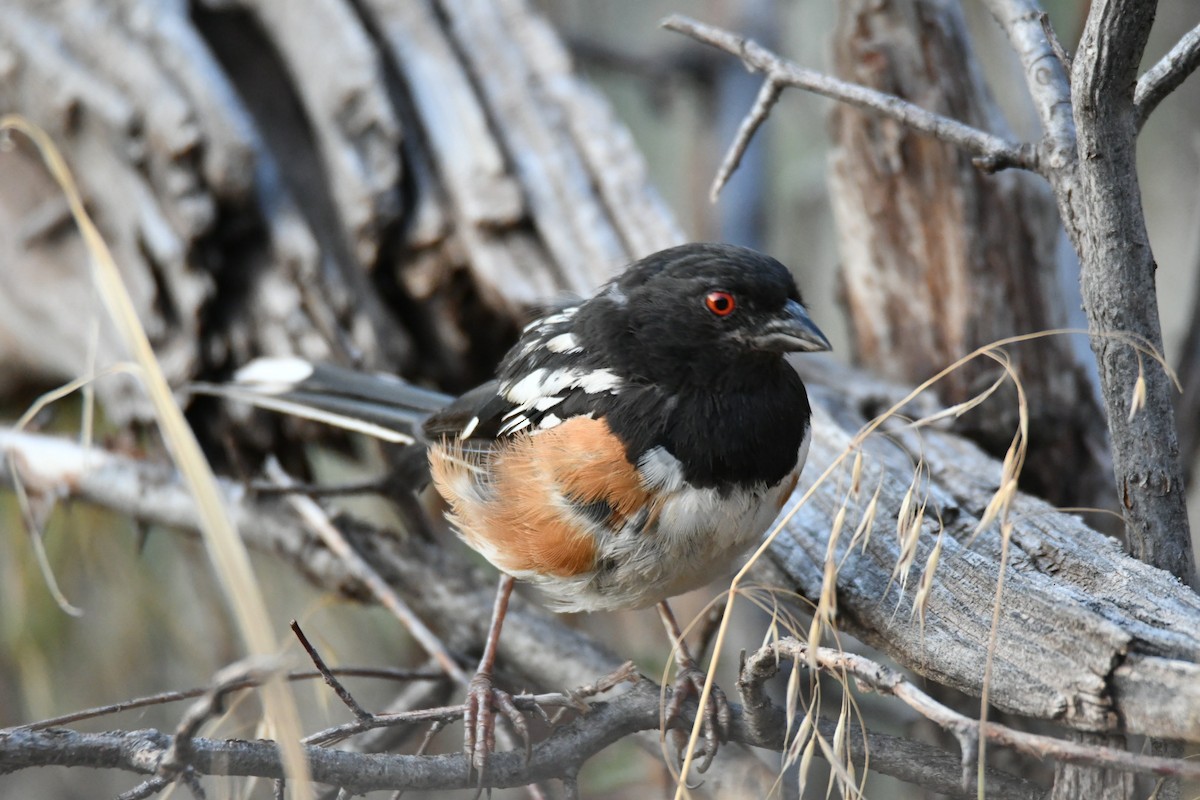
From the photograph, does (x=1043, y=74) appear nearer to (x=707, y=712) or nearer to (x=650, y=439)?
(x=650, y=439)

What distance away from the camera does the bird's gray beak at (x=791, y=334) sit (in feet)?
5.03

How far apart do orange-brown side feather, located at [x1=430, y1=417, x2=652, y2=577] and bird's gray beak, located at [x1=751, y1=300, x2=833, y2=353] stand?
281mm

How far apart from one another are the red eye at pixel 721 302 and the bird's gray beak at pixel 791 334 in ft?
0.18

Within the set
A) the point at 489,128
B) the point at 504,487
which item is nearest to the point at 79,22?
the point at 489,128

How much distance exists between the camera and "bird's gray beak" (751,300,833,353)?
1533 mm

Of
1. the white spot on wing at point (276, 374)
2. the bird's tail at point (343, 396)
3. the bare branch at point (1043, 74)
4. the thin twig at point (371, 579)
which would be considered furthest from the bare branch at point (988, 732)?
the white spot on wing at point (276, 374)

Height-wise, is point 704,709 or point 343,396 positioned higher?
point 343,396

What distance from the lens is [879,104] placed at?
143cm

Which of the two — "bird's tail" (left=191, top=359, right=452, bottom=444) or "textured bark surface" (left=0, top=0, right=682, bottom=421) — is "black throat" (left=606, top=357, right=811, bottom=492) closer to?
"bird's tail" (left=191, top=359, right=452, bottom=444)

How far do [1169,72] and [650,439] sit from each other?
80 centimetres

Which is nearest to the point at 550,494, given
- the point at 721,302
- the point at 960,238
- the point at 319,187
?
the point at 721,302

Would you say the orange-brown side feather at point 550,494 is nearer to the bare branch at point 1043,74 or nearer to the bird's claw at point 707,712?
the bird's claw at point 707,712

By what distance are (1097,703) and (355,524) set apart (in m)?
1.60

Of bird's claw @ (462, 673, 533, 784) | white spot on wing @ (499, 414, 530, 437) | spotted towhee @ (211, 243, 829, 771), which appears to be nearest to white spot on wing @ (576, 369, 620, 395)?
spotted towhee @ (211, 243, 829, 771)
